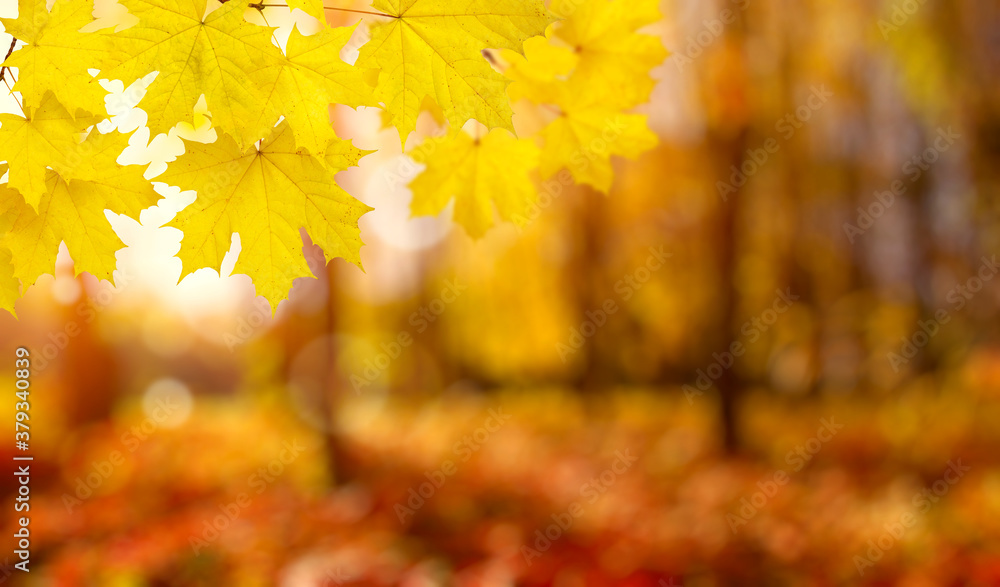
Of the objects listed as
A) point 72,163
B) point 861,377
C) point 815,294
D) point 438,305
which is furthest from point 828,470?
point 438,305

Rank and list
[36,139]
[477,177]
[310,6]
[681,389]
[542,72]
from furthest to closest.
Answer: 1. [681,389]
2. [477,177]
3. [542,72]
4. [36,139]
5. [310,6]

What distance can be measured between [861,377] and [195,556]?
9916 millimetres

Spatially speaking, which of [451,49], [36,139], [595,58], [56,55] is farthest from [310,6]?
[595,58]

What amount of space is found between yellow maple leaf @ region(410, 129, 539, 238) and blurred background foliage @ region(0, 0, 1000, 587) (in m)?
0.23

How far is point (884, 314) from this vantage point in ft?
29.6

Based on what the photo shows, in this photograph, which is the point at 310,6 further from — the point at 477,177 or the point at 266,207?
the point at 477,177

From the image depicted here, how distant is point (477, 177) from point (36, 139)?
0.98m

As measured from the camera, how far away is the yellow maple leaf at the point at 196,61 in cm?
108

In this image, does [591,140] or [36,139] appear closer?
[36,139]

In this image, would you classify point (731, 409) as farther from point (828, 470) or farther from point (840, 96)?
point (840, 96)

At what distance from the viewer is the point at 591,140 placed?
1642mm

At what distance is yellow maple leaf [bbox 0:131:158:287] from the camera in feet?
4.23

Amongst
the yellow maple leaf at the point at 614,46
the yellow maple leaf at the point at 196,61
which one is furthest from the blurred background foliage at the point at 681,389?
the yellow maple leaf at the point at 196,61

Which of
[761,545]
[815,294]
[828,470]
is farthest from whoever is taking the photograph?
[815,294]
